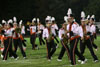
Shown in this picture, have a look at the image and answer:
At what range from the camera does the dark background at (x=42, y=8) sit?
5912 centimetres

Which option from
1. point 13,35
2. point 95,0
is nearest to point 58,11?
point 95,0

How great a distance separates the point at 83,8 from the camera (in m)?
74.4

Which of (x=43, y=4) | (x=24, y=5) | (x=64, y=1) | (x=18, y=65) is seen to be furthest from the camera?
(x=64, y=1)

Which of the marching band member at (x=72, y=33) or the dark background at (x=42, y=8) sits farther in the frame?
the dark background at (x=42, y=8)

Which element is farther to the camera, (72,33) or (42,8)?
(42,8)

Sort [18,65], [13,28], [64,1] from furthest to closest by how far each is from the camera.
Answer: [64,1], [13,28], [18,65]

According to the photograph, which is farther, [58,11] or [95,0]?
[95,0]

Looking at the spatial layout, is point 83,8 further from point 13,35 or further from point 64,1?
point 13,35

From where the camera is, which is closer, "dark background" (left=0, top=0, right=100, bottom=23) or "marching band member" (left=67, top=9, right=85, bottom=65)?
"marching band member" (left=67, top=9, right=85, bottom=65)

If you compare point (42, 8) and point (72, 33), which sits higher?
point (42, 8)

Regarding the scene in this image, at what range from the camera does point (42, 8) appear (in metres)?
65.3

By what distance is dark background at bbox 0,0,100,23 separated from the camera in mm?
59125

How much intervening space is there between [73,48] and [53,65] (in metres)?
1.26

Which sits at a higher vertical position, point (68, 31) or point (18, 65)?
point (68, 31)
